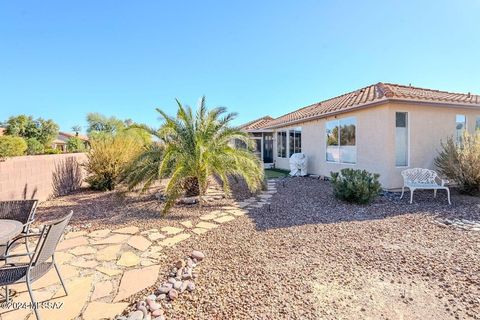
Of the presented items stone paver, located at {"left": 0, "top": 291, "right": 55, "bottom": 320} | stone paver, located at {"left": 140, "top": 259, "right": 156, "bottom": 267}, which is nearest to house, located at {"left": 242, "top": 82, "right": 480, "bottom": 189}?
stone paver, located at {"left": 140, "top": 259, "right": 156, "bottom": 267}

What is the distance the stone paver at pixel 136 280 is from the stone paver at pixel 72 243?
1893 mm

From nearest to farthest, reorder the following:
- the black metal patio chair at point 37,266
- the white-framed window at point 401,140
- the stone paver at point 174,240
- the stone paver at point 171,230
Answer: the black metal patio chair at point 37,266 < the stone paver at point 174,240 < the stone paver at point 171,230 < the white-framed window at point 401,140

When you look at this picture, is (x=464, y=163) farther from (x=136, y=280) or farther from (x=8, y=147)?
(x=8, y=147)

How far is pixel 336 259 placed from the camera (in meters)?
4.29

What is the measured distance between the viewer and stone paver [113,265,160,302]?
331cm

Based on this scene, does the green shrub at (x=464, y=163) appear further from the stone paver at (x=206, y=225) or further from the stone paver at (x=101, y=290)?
the stone paver at (x=101, y=290)

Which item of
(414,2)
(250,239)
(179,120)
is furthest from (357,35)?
(250,239)

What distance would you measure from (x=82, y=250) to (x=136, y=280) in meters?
1.85

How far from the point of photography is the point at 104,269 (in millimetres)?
3980

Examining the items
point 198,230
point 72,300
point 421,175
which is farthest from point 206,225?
point 421,175

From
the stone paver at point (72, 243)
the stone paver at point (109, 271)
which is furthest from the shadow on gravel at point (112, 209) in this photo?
the stone paver at point (109, 271)

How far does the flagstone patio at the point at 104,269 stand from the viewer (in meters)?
2.97

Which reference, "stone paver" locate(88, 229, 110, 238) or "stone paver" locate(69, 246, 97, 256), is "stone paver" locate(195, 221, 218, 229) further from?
"stone paver" locate(69, 246, 97, 256)

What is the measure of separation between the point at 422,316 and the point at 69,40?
16785 mm
